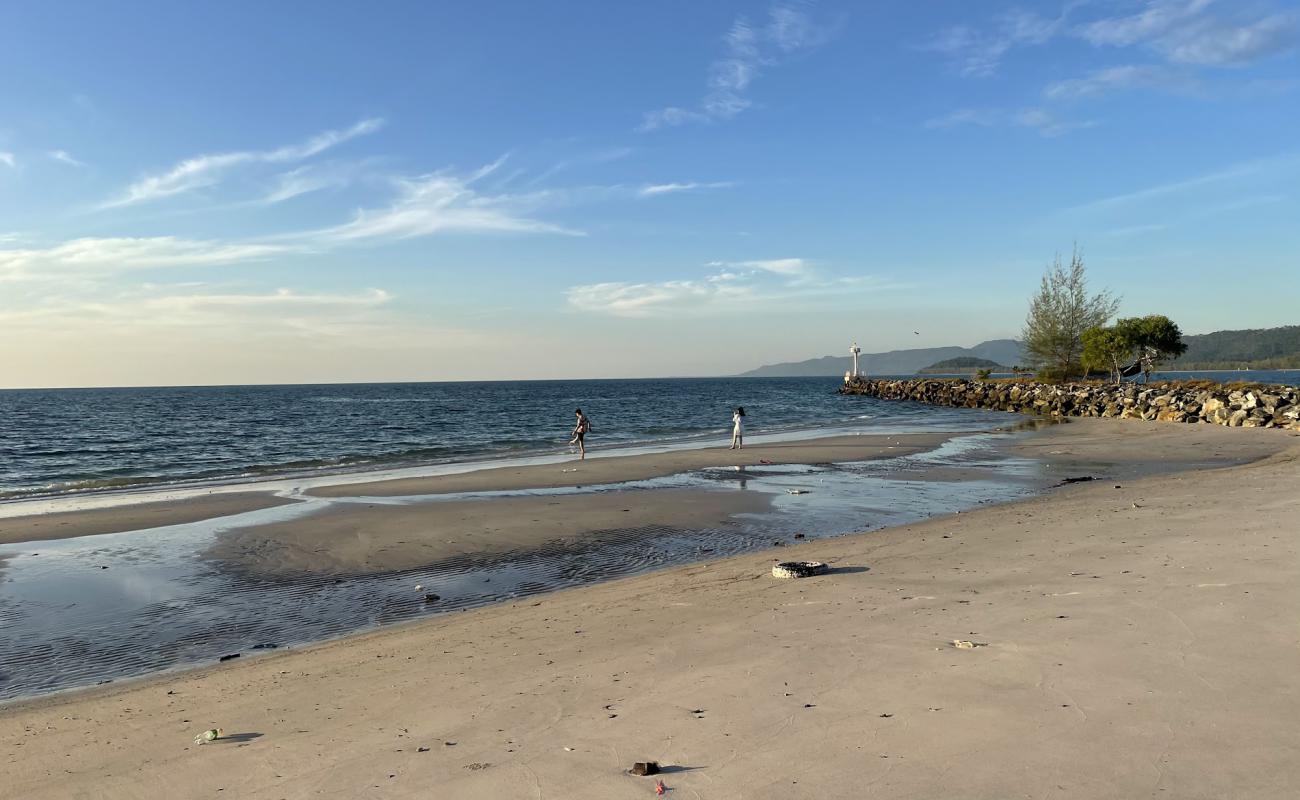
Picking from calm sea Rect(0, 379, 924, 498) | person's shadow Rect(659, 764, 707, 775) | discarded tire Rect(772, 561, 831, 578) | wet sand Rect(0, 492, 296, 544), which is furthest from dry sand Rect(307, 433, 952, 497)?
person's shadow Rect(659, 764, 707, 775)

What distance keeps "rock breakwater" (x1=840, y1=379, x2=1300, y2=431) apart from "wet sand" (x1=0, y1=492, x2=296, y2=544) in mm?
40294

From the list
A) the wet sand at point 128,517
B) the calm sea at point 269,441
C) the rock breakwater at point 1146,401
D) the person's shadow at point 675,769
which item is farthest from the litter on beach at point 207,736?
the rock breakwater at point 1146,401

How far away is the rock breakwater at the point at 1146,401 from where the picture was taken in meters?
37.7

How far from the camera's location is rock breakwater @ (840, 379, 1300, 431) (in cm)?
3769

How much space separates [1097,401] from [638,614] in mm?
52958

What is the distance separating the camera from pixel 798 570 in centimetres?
1027

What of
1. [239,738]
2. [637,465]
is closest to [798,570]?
[239,738]

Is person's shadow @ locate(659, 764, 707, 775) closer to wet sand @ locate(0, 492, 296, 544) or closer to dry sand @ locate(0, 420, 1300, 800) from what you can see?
dry sand @ locate(0, 420, 1300, 800)

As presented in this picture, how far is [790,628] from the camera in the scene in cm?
768

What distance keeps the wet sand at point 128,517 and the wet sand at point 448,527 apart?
9.16 ft

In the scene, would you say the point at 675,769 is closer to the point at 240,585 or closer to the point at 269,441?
the point at 240,585

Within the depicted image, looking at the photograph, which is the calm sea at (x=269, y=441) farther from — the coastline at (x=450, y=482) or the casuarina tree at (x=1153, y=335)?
the casuarina tree at (x=1153, y=335)

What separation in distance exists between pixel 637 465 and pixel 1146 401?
37.1 metres

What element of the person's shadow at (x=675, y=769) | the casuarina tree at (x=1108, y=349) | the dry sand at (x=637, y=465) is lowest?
the dry sand at (x=637, y=465)
